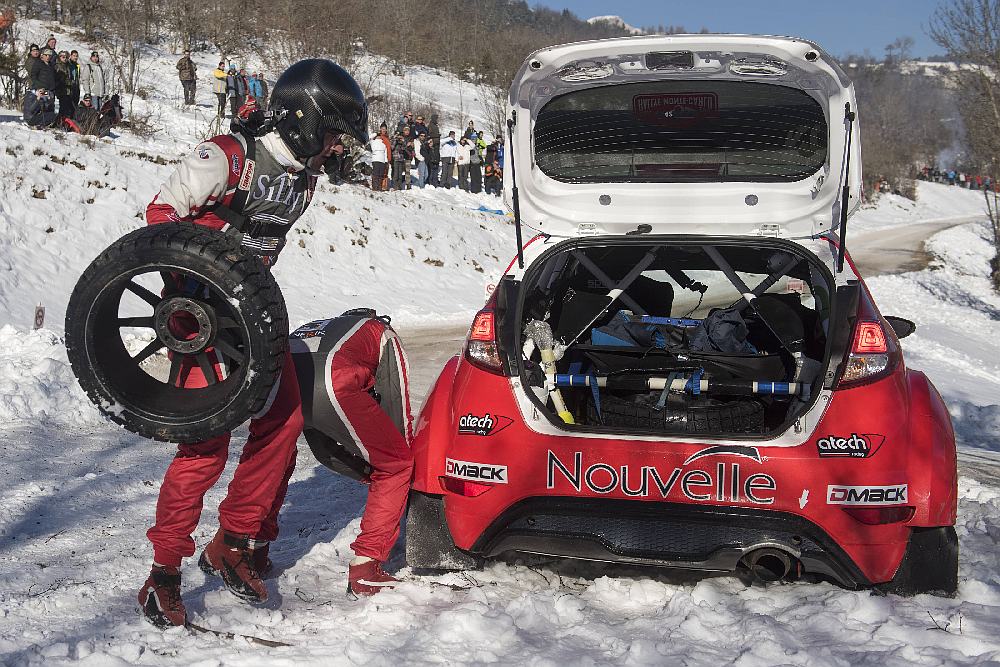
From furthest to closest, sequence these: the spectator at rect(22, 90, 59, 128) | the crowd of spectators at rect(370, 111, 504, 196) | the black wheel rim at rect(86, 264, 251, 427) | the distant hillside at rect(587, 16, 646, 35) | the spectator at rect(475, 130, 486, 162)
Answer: the distant hillside at rect(587, 16, 646, 35)
the spectator at rect(475, 130, 486, 162)
the crowd of spectators at rect(370, 111, 504, 196)
the spectator at rect(22, 90, 59, 128)
the black wheel rim at rect(86, 264, 251, 427)

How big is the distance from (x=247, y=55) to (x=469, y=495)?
3147 centimetres

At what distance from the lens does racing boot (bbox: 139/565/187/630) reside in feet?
10.1

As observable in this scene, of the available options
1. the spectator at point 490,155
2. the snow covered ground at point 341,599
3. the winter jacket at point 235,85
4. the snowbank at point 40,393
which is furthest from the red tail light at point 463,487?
the spectator at point 490,155

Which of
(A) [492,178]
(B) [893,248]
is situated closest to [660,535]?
(A) [492,178]

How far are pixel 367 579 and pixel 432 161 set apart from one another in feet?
74.8

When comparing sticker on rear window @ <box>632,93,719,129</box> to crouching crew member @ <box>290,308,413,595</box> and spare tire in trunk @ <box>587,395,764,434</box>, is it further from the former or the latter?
crouching crew member @ <box>290,308,413,595</box>

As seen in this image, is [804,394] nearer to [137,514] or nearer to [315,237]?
[137,514]

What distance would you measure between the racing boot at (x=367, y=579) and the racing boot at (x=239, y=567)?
33cm

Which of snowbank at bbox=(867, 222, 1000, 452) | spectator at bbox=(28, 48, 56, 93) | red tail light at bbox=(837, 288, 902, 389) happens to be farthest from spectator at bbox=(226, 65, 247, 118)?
red tail light at bbox=(837, 288, 902, 389)

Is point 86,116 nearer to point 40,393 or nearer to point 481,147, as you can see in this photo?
point 481,147

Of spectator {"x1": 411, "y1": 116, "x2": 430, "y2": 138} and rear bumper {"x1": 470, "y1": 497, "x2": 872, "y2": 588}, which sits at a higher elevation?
spectator {"x1": 411, "y1": 116, "x2": 430, "y2": 138}

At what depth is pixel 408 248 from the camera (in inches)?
755

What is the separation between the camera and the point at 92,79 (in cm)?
1864

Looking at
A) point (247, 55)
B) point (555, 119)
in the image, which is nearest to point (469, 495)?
point (555, 119)
